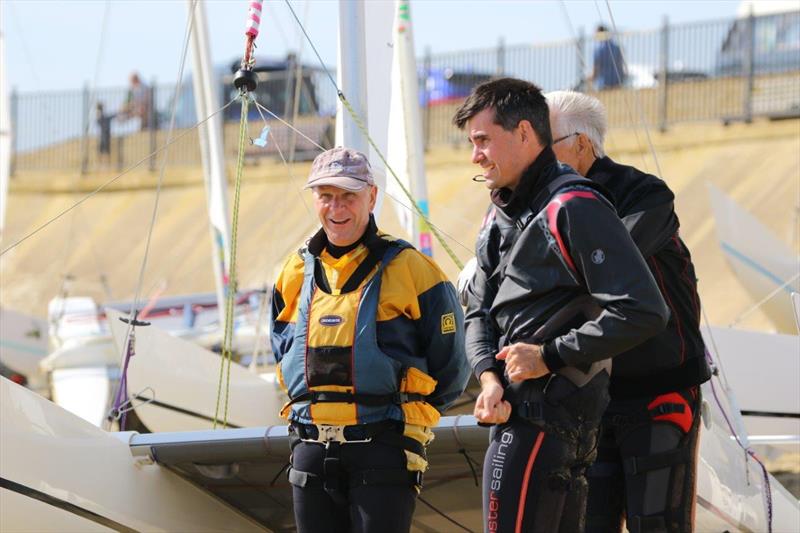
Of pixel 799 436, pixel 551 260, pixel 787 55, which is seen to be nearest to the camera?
pixel 551 260

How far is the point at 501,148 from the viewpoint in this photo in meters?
3.69

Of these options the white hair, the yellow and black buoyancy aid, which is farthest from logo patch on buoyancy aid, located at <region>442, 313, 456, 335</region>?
the white hair

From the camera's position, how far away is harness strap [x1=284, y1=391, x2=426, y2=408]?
4102mm

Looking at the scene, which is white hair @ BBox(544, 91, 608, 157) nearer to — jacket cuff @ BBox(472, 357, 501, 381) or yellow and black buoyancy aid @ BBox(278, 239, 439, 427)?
yellow and black buoyancy aid @ BBox(278, 239, 439, 427)

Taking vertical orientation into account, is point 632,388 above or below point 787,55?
below

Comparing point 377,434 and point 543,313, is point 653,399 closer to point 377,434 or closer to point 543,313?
point 543,313

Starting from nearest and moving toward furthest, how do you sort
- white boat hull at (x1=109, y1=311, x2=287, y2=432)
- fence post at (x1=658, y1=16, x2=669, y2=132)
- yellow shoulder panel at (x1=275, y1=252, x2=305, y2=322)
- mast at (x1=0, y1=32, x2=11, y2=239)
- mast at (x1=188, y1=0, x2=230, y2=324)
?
yellow shoulder panel at (x1=275, y1=252, x2=305, y2=322) < white boat hull at (x1=109, y1=311, x2=287, y2=432) < mast at (x1=188, y1=0, x2=230, y2=324) < mast at (x1=0, y1=32, x2=11, y2=239) < fence post at (x1=658, y1=16, x2=669, y2=132)

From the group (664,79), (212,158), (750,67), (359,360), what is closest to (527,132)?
(359,360)

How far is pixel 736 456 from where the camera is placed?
5.80 metres

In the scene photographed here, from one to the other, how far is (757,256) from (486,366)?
942cm

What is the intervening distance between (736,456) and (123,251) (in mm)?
23238

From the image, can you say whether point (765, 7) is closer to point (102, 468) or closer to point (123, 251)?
point (123, 251)

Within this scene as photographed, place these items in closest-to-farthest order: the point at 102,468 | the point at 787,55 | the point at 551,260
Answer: the point at 551,260, the point at 102,468, the point at 787,55

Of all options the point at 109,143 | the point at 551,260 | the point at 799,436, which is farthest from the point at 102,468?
the point at 109,143
